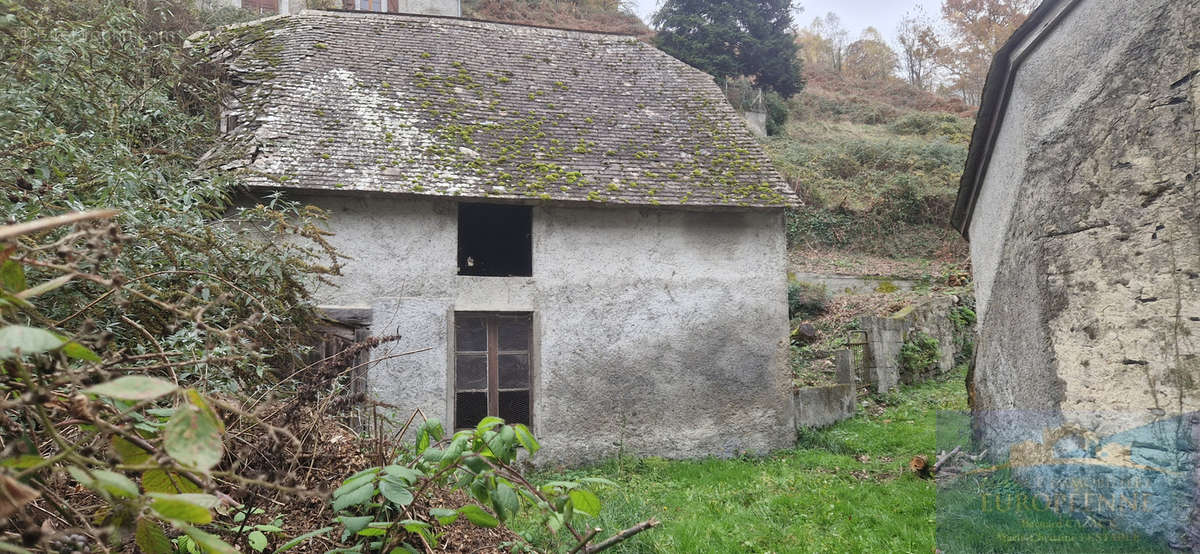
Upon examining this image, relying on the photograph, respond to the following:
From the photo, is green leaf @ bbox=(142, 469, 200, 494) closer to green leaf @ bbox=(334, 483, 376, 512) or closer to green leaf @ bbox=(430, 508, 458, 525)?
green leaf @ bbox=(334, 483, 376, 512)

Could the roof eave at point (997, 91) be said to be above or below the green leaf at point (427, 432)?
above

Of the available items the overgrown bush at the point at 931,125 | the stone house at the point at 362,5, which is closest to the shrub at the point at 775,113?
the overgrown bush at the point at 931,125

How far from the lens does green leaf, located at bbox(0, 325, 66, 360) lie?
2.85 ft

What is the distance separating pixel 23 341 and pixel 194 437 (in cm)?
24

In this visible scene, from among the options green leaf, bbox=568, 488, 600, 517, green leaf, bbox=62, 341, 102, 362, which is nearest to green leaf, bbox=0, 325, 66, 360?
green leaf, bbox=62, 341, 102, 362

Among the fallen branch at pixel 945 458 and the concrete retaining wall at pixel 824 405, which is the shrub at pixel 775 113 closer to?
the concrete retaining wall at pixel 824 405

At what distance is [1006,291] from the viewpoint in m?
6.22

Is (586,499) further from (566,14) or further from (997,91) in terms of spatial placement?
(566,14)

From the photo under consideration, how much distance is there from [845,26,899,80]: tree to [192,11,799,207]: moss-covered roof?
33033 millimetres

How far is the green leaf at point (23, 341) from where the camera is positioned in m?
0.87

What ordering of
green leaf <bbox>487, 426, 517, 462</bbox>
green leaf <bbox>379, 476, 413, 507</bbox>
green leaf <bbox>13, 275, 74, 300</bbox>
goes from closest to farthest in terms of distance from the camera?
green leaf <bbox>13, 275, 74, 300</bbox>
green leaf <bbox>379, 476, 413, 507</bbox>
green leaf <bbox>487, 426, 517, 462</bbox>

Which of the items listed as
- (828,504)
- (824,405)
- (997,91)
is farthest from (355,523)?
(824,405)

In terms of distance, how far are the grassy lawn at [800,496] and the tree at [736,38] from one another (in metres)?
20.9

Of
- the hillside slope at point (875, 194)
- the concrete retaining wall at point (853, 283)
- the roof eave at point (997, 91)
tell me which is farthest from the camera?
the hillside slope at point (875, 194)
